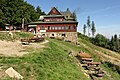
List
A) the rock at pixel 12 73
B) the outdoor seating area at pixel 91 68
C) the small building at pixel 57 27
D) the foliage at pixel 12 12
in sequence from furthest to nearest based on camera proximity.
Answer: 1. the foliage at pixel 12 12
2. the small building at pixel 57 27
3. the outdoor seating area at pixel 91 68
4. the rock at pixel 12 73

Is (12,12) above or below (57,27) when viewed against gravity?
above

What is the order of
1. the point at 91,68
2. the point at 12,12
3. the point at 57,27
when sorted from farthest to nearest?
the point at 12,12 < the point at 57,27 < the point at 91,68

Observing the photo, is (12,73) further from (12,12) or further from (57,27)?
(12,12)

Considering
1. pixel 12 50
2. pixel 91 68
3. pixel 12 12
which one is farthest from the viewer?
pixel 12 12

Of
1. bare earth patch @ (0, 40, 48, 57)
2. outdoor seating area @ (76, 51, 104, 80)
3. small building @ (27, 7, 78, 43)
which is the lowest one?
outdoor seating area @ (76, 51, 104, 80)

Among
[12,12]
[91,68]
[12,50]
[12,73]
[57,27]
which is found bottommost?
[91,68]

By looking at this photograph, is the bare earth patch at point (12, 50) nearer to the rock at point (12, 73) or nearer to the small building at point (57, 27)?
the rock at point (12, 73)

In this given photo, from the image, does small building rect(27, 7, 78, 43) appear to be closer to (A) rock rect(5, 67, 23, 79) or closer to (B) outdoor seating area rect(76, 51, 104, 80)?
(B) outdoor seating area rect(76, 51, 104, 80)

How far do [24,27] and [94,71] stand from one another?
48.2 meters

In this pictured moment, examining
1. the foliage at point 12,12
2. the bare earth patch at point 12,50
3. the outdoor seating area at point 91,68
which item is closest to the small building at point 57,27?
the foliage at point 12,12

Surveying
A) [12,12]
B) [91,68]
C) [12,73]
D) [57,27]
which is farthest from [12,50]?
[12,12]

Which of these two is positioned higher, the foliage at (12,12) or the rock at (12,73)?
the foliage at (12,12)

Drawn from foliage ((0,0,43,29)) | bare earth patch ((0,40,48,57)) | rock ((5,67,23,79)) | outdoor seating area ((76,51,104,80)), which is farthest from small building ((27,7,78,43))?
rock ((5,67,23,79))

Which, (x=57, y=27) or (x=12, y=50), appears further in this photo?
(x=57, y=27)
